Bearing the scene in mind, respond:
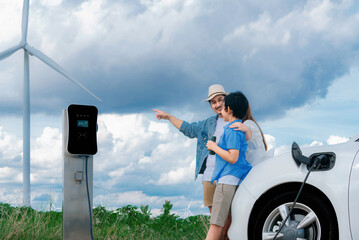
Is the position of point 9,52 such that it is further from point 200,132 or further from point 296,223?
point 296,223

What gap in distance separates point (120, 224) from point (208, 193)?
2.88 metres

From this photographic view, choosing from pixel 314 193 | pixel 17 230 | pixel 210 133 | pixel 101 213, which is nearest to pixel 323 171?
pixel 314 193

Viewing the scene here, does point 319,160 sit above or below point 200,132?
below

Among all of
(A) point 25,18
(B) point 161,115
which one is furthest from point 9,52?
(B) point 161,115

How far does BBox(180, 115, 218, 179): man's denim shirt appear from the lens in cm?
586

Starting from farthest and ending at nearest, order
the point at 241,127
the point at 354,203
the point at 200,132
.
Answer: the point at 200,132 → the point at 241,127 → the point at 354,203

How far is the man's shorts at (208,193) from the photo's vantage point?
5.47 m

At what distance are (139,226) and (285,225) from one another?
14.0ft

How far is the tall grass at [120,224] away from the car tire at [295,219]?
10.0 ft

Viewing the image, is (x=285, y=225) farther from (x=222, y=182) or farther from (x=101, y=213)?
(x=101, y=213)

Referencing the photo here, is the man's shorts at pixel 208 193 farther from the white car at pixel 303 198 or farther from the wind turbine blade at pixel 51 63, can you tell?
the wind turbine blade at pixel 51 63

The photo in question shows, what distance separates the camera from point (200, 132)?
19.6ft

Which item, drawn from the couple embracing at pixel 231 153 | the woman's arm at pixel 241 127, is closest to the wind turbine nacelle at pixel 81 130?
the couple embracing at pixel 231 153

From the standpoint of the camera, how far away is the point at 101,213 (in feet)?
27.4
